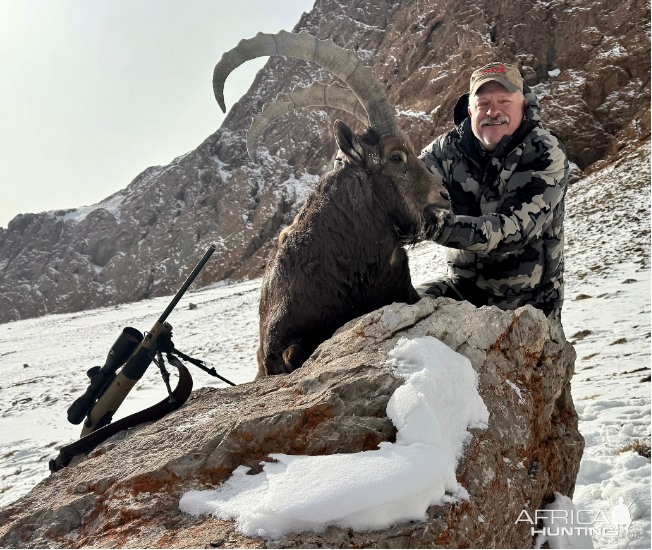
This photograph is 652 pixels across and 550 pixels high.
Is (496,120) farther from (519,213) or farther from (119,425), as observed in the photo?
(119,425)

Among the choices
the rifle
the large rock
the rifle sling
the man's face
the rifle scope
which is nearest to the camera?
the large rock

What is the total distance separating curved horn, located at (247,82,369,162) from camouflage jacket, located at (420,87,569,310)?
30.1 inches

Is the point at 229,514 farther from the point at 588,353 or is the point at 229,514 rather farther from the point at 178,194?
the point at 178,194

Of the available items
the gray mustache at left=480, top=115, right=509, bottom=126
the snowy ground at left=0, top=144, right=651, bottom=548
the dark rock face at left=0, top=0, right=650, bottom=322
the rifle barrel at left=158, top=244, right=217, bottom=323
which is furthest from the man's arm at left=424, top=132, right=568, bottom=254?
the dark rock face at left=0, top=0, right=650, bottom=322

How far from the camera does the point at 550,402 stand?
2.03m

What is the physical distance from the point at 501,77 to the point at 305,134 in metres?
48.3

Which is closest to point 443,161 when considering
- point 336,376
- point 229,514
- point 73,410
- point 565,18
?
point 336,376

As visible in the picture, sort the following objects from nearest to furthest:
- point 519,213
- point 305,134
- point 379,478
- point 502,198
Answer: point 379,478, point 519,213, point 502,198, point 305,134

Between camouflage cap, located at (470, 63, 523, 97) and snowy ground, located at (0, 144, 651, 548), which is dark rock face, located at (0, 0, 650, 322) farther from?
camouflage cap, located at (470, 63, 523, 97)

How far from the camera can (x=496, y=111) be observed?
2891mm

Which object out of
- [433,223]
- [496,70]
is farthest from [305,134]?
[433,223]

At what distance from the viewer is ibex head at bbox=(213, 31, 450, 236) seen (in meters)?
2.78

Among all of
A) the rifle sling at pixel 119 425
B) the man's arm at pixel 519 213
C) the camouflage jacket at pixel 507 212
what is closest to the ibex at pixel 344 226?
the man's arm at pixel 519 213

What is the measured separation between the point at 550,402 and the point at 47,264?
6714 centimetres
